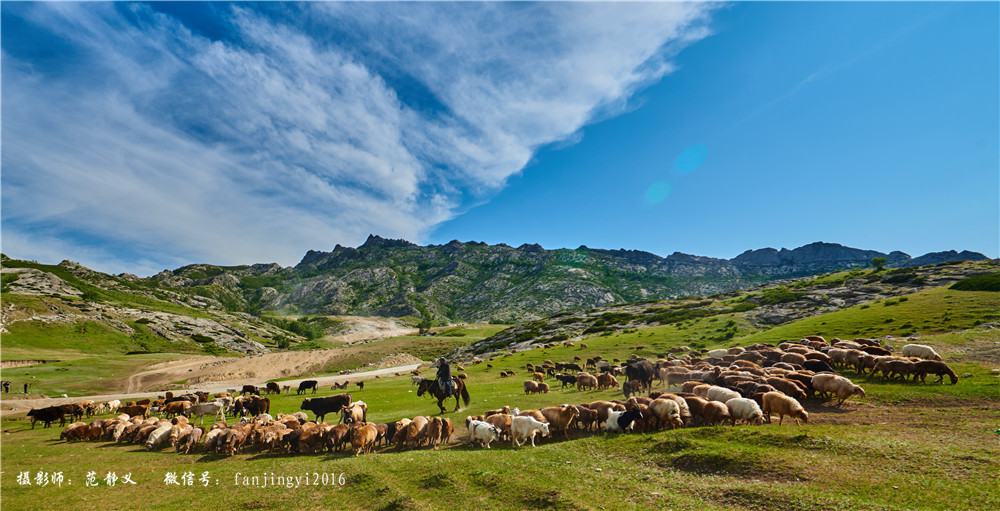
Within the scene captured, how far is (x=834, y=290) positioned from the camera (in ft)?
283

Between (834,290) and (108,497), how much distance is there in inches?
4682

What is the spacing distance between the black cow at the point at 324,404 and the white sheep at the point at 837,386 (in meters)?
30.7

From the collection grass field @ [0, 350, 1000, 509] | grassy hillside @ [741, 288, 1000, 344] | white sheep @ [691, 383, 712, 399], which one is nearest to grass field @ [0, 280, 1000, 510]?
grass field @ [0, 350, 1000, 509]

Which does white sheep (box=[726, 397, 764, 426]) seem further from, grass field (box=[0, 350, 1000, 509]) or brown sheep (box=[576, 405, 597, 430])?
brown sheep (box=[576, 405, 597, 430])

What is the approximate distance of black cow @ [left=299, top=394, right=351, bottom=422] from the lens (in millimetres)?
27094

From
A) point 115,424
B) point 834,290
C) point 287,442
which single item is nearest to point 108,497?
point 287,442

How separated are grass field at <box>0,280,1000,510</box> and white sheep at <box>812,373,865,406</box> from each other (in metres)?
0.60

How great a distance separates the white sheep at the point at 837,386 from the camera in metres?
19.7

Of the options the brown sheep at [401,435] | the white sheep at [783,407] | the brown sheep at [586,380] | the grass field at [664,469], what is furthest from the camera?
the brown sheep at [586,380]

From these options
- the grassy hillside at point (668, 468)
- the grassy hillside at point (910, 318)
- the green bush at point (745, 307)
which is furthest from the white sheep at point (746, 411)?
the green bush at point (745, 307)

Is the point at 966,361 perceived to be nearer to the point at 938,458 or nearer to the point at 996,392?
the point at 996,392

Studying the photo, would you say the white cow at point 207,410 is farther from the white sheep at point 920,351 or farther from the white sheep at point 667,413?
the white sheep at point 920,351

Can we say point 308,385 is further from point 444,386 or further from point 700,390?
point 700,390

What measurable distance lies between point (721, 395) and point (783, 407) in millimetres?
2804
